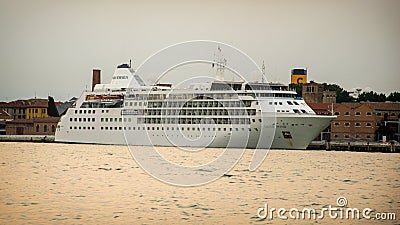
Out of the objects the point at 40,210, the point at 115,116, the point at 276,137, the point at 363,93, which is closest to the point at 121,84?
the point at 115,116

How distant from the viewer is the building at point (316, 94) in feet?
205

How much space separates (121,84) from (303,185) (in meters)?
31.5

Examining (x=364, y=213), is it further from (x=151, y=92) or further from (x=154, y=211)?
(x=151, y=92)

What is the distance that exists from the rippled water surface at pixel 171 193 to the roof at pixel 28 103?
1487 inches

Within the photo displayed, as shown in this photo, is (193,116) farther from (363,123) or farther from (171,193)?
(171,193)

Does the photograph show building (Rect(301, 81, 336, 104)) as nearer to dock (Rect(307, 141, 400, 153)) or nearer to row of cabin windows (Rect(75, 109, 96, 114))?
dock (Rect(307, 141, 400, 153))

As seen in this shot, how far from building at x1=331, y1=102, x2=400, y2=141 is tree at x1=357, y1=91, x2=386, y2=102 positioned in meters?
11.7

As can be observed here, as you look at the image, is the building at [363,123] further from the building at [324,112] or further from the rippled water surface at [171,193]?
the rippled water surface at [171,193]

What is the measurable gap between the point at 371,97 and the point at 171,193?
48.6 m

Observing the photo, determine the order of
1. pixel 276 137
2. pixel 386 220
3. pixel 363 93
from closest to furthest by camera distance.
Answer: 1. pixel 386 220
2. pixel 276 137
3. pixel 363 93

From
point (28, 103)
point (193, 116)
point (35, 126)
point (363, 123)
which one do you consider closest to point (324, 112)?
point (363, 123)

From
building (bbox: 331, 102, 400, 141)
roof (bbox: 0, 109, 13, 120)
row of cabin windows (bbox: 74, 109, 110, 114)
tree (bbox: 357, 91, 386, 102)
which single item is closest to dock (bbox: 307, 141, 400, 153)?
building (bbox: 331, 102, 400, 141)

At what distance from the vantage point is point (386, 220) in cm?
1405

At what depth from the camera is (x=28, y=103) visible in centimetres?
6619
